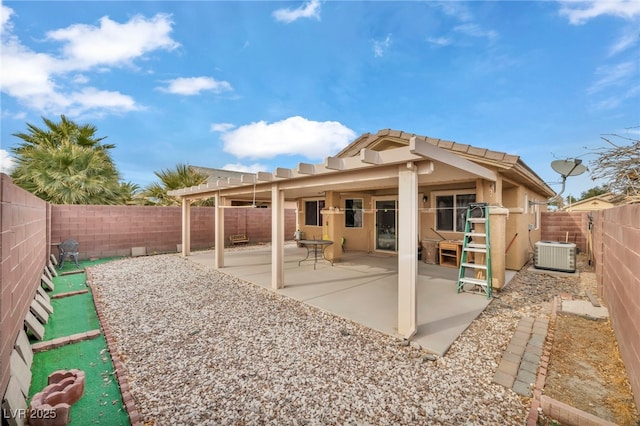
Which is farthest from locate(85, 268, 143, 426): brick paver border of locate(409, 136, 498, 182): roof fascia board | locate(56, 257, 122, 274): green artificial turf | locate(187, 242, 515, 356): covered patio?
locate(56, 257, 122, 274): green artificial turf

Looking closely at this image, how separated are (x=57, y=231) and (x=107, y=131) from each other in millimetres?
4864

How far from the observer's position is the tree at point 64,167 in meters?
9.02

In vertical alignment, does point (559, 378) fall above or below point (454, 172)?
below

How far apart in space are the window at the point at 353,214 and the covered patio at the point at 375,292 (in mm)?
1713

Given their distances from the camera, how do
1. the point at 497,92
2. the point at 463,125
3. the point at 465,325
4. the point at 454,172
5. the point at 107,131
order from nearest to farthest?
the point at 465,325 → the point at 454,172 → the point at 497,92 → the point at 107,131 → the point at 463,125

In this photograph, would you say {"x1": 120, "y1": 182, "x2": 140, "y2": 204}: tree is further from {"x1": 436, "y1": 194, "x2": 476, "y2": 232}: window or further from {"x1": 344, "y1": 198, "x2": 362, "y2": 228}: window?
{"x1": 436, "y1": 194, "x2": 476, "y2": 232}: window

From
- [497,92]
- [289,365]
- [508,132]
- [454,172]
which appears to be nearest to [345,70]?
[497,92]

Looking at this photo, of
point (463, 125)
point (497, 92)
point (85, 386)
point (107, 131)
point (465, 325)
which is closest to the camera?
point (85, 386)

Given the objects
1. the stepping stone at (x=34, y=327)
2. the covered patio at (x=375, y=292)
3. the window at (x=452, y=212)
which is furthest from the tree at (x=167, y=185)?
the window at (x=452, y=212)

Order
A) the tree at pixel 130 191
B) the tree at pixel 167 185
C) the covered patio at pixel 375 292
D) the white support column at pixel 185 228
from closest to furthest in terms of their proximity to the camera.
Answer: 1. the covered patio at pixel 375 292
2. the white support column at pixel 185 228
3. the tree at pixel 130 191
4. the tree at pixel 167 185

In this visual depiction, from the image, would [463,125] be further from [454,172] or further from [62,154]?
[62,154]

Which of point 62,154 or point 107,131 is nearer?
point 62,154

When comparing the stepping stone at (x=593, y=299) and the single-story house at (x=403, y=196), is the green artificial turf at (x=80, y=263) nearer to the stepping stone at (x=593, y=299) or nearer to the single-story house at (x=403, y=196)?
the single-story house at (x=403, y=196)

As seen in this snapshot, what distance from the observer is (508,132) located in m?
12.0
